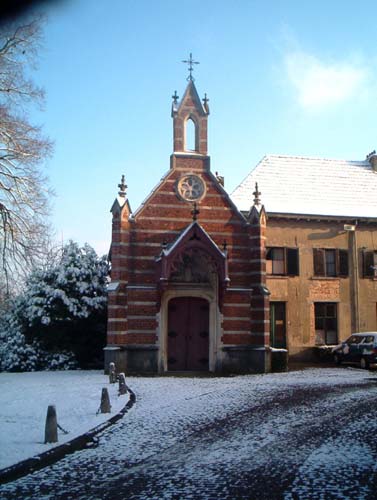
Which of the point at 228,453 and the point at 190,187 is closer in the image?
the point at 228,453

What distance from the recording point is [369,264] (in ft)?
88.6

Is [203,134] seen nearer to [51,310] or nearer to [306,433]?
[51,310]

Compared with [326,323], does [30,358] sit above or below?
below

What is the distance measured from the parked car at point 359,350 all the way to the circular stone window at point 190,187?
934 centimetres

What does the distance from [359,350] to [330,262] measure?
587 centimetres

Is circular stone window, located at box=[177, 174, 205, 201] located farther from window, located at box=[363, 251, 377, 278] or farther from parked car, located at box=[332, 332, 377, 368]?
window, located at box=[363, 251, 377, 278]

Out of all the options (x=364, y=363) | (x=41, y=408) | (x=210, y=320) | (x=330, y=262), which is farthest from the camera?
(x=330, y=262)

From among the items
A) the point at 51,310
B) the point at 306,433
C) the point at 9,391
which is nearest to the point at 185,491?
the point at 306,433

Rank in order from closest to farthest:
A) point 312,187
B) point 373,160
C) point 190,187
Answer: point 190,187
point 312,187
point 373,160

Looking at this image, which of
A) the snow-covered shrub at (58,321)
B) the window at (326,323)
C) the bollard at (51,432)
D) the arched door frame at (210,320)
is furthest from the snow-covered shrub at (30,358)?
the bollard at (51,432)

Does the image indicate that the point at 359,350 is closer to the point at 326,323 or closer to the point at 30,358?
the point at 326,323

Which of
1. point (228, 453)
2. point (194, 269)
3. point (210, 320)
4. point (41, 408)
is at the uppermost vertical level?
point (194, 269)

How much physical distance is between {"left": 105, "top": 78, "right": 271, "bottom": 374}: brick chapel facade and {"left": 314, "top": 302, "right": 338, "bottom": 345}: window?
22.8 ft

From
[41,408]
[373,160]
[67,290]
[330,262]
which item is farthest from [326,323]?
[41,408]
